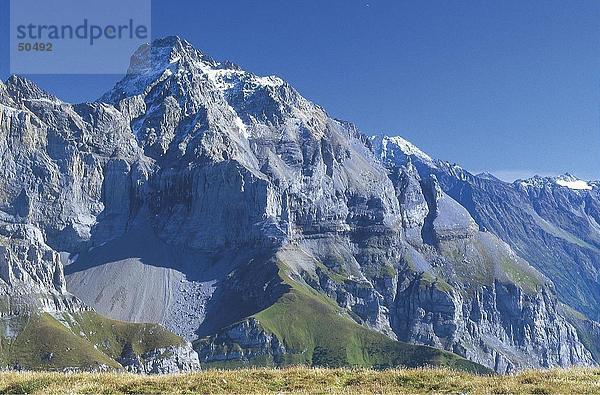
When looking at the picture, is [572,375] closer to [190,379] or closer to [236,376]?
[236,376]

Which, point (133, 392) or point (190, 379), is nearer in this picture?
point (133, 392)

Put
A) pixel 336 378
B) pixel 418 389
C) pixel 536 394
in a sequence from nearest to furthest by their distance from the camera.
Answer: pixel 536 394 → pixel 418 389 → pixel 336 378

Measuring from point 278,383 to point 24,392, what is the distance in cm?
1331

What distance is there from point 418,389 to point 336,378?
15.6 ft

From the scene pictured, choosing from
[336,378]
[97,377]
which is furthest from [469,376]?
[97,377]

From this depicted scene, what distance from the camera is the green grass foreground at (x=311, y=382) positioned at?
31.5 meters

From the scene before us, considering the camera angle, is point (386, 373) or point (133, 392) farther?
point (386, 373)

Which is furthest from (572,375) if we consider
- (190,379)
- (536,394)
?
(190,379)

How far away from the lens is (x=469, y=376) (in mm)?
35000

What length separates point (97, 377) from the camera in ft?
113

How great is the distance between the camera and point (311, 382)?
109 ft

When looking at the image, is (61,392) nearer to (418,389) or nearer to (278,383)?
(278,383)

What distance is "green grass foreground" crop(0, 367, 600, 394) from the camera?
3145 cm

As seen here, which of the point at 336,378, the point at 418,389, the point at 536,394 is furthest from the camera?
the point at 336,378
